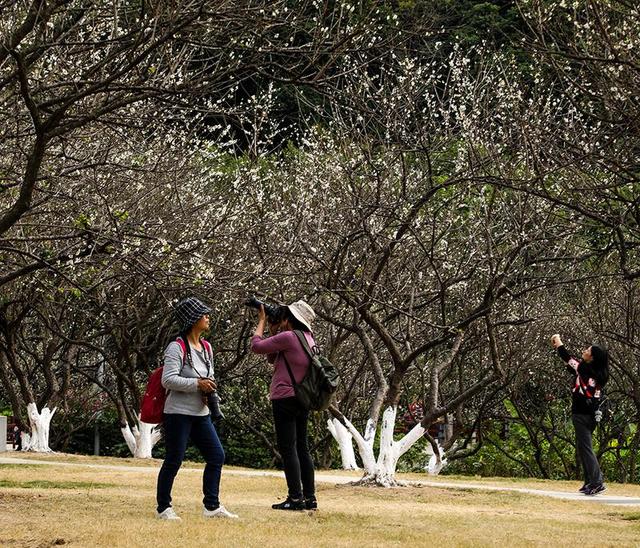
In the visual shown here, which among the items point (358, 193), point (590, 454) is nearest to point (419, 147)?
point (358, 193)

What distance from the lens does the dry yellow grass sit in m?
8.51

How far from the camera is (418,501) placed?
12.8 meters

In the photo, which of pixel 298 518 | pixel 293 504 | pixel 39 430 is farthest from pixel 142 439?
pixel 298 518

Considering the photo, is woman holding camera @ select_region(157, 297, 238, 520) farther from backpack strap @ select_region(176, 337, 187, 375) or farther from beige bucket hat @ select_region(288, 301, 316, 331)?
beige bucket hat @ select_region(288, 301, 316, 331)

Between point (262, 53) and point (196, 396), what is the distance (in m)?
2.77

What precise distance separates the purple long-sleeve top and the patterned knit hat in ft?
2.66

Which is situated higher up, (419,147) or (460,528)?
(419,147)

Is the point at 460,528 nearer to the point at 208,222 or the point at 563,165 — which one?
the point at 563,165

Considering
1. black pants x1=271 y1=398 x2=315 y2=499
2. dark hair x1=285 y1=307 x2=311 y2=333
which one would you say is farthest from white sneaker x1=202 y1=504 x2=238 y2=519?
dark hair x1=285 y1=307 x2=311 y2=333

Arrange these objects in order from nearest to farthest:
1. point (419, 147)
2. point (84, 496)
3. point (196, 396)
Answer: point (196, 396) → point (84, 496) → point (419, 147)

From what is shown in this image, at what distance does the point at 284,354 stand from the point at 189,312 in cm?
114

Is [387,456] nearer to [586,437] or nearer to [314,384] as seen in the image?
[586,437]

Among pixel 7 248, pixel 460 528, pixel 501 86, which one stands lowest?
pixel 460 528

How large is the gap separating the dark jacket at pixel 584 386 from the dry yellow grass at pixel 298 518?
4.46 feet
